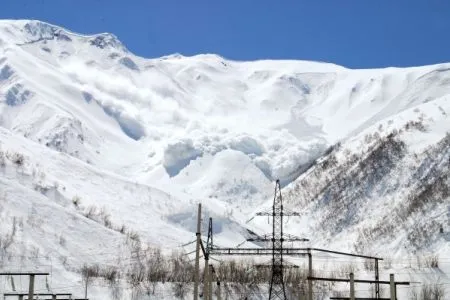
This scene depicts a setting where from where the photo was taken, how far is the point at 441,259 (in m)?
68.2

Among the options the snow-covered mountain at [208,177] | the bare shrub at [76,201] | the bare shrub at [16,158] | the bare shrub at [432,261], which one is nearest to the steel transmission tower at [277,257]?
the snow-covered mountain at [208,177]

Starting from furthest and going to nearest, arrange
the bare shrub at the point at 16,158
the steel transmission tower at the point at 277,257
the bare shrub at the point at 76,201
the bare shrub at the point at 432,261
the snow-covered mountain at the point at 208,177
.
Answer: the bare shrub at the point at 16,158 < the bare shrub at the point at 76,201 < the bare shrub at the point at 432,261 < the snow-covered mountain at the point at 208,177 < the steel transmission tower at the point at 277,257

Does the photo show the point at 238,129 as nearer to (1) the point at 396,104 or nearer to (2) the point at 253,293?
(1) the point at 396,104

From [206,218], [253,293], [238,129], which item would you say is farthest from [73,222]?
[238,129]

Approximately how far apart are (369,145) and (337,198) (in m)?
13.5

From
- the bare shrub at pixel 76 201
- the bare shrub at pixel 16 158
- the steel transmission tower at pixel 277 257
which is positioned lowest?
the steel transmission tower at pixel 277 257

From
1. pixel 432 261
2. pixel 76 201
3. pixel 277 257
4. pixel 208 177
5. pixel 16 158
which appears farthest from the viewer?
pixel 208 177

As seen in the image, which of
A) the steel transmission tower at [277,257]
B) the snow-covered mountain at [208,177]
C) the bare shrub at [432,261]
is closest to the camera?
the steel transmission tower at [277,257]

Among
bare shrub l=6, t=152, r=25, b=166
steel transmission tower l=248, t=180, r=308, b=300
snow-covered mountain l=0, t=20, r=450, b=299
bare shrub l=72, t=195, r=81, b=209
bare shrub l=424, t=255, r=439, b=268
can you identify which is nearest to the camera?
steel transmission tower l=248, t=180, r=308, b=300

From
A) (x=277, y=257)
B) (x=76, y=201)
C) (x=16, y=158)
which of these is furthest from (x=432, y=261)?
(x=16, y=158)

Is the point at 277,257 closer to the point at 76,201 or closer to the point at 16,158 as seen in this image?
the point at 76,201

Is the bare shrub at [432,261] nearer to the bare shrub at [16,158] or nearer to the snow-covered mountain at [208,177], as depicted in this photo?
the snow-covered mountain at [208,177]

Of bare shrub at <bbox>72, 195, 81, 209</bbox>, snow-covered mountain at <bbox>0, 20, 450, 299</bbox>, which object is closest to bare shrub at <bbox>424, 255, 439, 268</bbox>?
snow-covered mountain at <bbox>0, 20, 450, 299</bbox>

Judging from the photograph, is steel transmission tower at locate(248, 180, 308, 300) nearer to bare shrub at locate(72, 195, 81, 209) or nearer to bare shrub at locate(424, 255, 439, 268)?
bare shrub at locate(424, 255, 439, 268)
